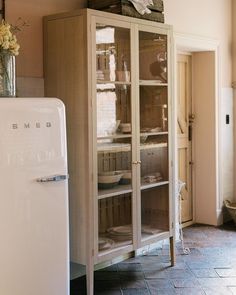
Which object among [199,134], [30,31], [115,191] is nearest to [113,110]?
[115,191]

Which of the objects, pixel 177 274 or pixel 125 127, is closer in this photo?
pixel 125 127

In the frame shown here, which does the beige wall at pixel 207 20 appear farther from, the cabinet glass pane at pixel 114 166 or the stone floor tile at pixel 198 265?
the stone floor tile at pixel 198 265

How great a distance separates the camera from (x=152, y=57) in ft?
13.0

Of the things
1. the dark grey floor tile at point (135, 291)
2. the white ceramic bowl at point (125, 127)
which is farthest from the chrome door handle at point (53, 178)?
the dark grey floor tile at point (135, 291)

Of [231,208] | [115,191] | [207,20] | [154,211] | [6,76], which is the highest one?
[207,20]

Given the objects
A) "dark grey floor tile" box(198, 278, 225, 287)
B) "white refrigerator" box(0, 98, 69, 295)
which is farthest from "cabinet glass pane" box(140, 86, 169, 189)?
"white refrigerator" box(0, 98, 69, 295)

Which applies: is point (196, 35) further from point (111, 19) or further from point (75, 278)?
point (75, 278)

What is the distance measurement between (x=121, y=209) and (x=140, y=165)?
384mm

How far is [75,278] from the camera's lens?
384 cm

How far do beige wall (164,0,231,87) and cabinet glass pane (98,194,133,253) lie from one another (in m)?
1.99

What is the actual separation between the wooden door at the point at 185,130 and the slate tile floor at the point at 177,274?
0.72 meters

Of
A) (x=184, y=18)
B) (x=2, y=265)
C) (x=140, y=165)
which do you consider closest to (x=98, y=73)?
(x=140, y=165)

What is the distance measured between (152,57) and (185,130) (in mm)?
1678

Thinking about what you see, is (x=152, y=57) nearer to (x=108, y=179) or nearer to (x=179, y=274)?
(x=108, y=179)
